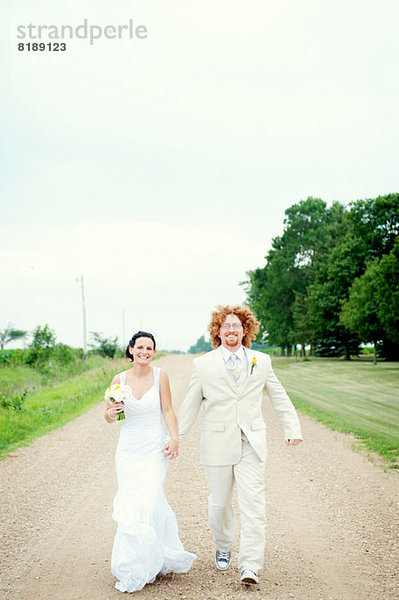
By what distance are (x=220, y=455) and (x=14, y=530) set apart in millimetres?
2871

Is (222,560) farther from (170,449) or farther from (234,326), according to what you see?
(234,326)

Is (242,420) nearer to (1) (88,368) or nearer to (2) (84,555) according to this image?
(2) (84,555)

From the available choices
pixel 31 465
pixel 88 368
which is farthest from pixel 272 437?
pixel 88 368

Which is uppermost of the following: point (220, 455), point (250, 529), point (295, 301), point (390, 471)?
point (295, 301)

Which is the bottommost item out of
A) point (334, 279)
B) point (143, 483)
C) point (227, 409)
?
point (143, 483)

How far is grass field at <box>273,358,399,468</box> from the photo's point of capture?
1342 centimetres

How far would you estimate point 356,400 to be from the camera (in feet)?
75.8

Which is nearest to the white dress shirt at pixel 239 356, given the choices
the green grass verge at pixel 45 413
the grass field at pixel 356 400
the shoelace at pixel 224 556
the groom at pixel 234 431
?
the groom at pixel 234 431

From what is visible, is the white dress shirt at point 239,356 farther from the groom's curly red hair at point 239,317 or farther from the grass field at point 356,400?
the grass field at point 356,400

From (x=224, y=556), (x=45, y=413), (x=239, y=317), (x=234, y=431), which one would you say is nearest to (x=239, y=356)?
(x=239, y=317)

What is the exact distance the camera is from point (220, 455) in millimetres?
5012

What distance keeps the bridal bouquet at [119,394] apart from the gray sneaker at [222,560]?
55.6 inches

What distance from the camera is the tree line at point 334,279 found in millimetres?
37844

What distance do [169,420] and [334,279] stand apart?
141 feet
